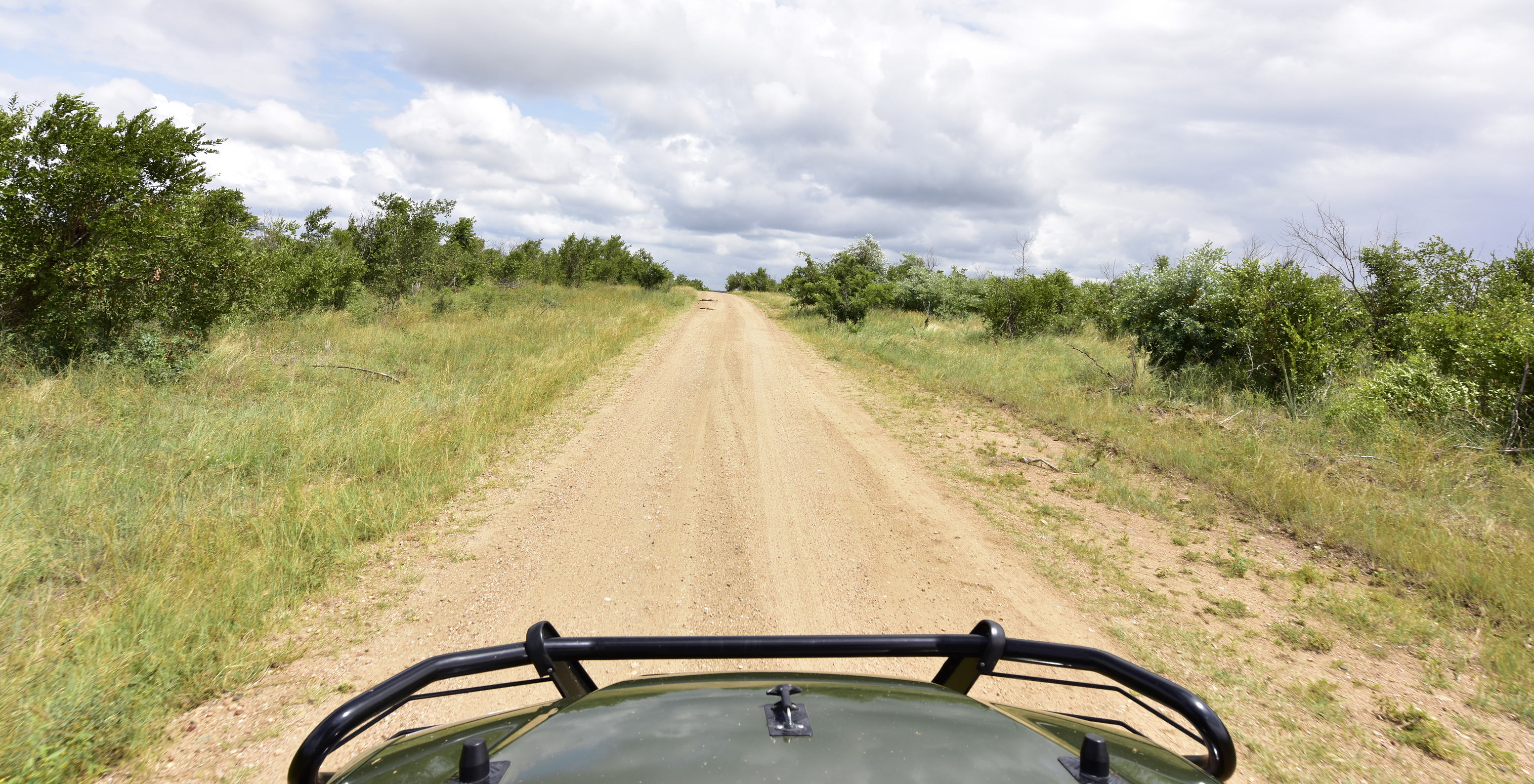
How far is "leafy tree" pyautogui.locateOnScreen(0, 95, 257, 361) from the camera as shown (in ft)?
24.8

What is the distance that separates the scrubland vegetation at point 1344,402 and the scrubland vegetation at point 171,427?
647 centimetres

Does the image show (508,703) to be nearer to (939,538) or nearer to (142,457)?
(939,538)

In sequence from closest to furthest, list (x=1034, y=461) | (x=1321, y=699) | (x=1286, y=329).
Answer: (x=1321, y=699) → (x=1034, y=461) → (x=1286, y=329)

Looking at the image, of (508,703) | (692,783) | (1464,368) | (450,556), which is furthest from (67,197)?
(1464,368)

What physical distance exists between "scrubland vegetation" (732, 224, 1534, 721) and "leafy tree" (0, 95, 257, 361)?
456 inches

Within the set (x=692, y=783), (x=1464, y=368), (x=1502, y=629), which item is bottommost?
(x=1502, y=629)

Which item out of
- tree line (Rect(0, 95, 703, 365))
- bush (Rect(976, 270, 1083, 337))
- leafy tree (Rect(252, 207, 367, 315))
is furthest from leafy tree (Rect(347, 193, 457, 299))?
bush (Rect(976, 270, 1083, 337))

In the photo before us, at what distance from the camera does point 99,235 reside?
8055 millimetres

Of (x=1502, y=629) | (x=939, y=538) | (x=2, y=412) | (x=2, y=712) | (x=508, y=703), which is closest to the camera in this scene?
(x=2, y=712)

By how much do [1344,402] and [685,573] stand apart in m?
8.59

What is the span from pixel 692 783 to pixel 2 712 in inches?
126

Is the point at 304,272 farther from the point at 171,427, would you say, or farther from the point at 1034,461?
the point at 1034,461

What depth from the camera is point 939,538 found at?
5367 millimetres

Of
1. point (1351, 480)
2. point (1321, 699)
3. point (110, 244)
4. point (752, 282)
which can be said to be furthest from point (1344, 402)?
point (752, 282)
